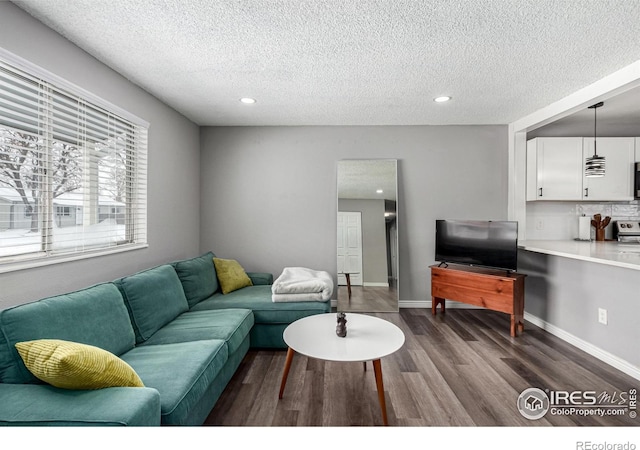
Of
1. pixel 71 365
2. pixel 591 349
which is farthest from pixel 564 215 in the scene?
pixel 71 365

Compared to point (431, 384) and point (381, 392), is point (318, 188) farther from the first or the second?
point (381, 392)

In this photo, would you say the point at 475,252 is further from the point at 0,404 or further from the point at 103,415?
the point at 0,404

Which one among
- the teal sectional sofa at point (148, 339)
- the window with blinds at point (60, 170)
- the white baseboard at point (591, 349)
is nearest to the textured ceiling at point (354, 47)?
the window with blinds at point (60, 170)

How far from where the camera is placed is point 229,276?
3.47m

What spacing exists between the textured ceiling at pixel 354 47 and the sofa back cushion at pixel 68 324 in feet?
5.45

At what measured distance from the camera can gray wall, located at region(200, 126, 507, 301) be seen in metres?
4.20

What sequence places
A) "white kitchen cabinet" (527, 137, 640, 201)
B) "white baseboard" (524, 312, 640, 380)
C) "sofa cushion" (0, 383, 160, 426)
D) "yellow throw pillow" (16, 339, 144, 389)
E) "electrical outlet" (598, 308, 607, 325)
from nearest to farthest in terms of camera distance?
"sofa cushion" (0, 383, 160, 426) → "yellow throw pillow" (16, 339, 144, 389) → "white baseboard" (524, 312, 640, 380) → "electrical outlet" (598, 308, 607, 325) → "white kitchen cabinet" (527, 137, 640, 201)

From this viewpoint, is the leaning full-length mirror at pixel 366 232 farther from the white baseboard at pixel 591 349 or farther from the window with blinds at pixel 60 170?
the window with blinds at pixel 60 170

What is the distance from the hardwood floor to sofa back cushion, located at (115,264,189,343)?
2.32ft

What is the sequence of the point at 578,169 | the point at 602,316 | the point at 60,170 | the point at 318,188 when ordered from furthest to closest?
1. the point at 318,188
2. the point at 578,169
3. the point at 602,316
4. the point at 60,170

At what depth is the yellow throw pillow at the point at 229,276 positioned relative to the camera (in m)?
3.41

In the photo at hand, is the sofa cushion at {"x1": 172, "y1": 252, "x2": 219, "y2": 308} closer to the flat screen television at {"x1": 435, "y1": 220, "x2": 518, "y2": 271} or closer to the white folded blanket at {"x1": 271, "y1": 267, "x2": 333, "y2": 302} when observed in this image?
the white folded blanket at {"x1": 271, "y1": 267, "x2": 333, "y2": 302}

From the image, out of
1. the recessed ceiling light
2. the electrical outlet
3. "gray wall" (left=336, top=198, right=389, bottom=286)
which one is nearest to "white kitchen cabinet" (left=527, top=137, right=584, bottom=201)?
the recessed ceiling light

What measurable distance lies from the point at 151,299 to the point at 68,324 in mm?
691
